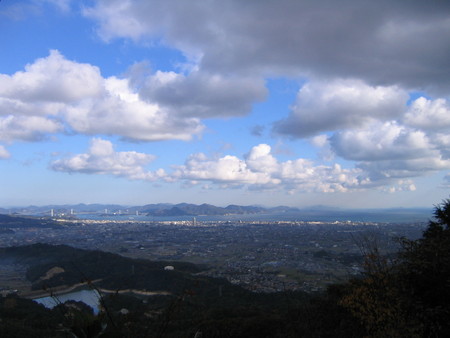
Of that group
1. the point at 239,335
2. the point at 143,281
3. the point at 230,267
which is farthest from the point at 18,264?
the point at 239,335

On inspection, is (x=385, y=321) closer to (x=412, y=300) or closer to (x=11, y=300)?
(x=412, y=300)

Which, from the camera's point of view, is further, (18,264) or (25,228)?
(25,228)

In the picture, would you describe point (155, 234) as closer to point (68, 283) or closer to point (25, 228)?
point (25, 228)

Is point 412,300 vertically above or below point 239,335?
above

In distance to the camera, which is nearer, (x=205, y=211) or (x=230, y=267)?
(x=230, y=267)

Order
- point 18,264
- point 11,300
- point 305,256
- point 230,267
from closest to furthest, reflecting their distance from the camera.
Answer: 1. point 11,300
2. point 230,267
3. point 18,264
4. point 305,256

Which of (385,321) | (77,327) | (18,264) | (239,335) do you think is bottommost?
(18,264)

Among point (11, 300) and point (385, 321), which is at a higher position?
point (385, 321)

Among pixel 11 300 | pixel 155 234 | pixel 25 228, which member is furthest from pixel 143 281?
pixel 25 228

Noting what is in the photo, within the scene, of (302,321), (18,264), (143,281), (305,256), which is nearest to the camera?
(302,321)
